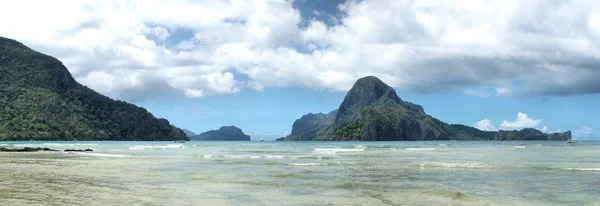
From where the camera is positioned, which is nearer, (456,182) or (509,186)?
(509,186)

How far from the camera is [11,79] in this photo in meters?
160

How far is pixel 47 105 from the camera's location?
6211 inches

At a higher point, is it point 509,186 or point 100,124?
point 100,124

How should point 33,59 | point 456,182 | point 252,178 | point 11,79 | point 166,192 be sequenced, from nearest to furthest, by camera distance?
point 166,192
point 456,182
point 252,178
point 11,79
point 33,59

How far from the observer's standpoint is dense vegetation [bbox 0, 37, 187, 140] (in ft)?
478

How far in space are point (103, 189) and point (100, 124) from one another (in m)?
175

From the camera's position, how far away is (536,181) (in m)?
23.8

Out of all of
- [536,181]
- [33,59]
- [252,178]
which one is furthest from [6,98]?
[536,181]

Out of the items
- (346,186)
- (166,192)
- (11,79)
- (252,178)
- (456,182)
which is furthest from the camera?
(11,79)

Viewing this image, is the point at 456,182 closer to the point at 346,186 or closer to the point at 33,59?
the point at 346,186

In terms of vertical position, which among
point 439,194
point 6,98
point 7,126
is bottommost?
point 439,194

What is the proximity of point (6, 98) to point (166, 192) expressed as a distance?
158 m

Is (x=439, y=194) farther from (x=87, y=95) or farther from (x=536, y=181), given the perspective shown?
(x=87, y=95)

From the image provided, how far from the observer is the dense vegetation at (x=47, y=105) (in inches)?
5733
